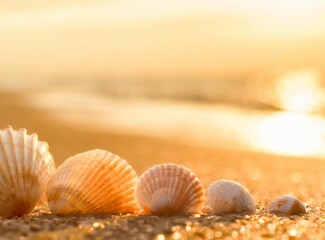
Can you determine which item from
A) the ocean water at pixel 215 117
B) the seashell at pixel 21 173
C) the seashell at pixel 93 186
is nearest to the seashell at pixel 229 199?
the seashell at pixel 93 186

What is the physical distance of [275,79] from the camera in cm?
2875

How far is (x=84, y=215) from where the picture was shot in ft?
11.8

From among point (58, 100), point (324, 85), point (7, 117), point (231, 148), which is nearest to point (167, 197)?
point (231, 148)

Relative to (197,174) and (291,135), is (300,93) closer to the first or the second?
(291,135)

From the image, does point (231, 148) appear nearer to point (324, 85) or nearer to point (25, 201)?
point (25, 201)

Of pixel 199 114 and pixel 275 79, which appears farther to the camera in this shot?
pixel 275 79

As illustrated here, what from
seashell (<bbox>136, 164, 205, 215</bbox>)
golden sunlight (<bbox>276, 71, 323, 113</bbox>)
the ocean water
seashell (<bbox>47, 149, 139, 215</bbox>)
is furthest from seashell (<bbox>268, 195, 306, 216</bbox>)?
golden sunlight (<bbox>276, 71, 323, 113</bbox>)

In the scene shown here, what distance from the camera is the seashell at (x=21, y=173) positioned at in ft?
11.4

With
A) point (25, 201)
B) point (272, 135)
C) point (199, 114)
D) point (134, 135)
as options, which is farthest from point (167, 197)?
point (199, 114)

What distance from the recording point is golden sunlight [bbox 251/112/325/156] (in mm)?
9266

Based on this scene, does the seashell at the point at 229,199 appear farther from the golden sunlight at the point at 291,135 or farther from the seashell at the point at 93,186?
the golden sunlight at the point at 291,135

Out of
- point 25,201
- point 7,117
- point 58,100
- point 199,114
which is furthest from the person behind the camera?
point 58,100

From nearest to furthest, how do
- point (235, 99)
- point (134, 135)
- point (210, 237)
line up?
point (210, 237)
point (134, 135)
point (235, 99)

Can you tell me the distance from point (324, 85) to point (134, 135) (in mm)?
15249
